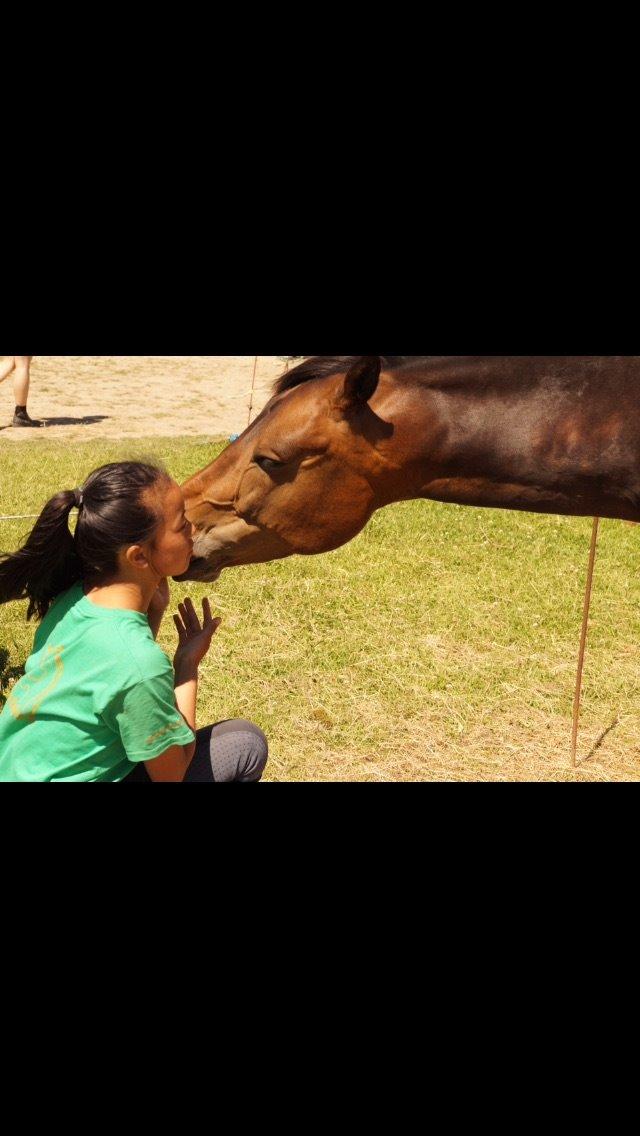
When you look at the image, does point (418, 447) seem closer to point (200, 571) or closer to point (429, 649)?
point (200, 571)

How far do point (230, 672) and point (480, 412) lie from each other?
2.44m

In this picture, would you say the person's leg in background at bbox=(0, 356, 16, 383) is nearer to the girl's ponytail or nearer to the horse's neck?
the horse's neck

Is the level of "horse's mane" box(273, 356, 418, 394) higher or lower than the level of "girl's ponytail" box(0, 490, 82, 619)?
higher

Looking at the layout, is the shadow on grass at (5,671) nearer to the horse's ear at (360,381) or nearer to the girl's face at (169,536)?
the horse's ear at (360,381)

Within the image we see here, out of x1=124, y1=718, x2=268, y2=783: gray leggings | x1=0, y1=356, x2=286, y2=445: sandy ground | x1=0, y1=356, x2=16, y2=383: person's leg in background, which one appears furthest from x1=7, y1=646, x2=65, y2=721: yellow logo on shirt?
x1=0, y1=356, x2=16, y2=383: person's leg in background

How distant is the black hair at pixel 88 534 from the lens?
207cm

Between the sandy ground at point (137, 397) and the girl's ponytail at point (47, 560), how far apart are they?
726cm

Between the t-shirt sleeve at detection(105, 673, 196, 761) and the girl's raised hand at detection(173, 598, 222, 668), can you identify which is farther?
the girl's raised hand at detection(173, 598, 222, 668)

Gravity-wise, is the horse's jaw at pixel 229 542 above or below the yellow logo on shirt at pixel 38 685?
above

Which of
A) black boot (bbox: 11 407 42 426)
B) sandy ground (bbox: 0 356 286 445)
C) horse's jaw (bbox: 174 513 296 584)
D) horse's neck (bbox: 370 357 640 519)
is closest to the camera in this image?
horse's neck (bbox: 370 357 640 519)

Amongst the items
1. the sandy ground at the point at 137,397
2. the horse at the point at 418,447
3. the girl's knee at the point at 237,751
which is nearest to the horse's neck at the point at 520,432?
the horse at the point at 418,447

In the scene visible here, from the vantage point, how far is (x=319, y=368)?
11.0ft

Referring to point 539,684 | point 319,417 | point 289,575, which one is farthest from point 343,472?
point 289,575

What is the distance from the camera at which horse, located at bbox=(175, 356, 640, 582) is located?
311 centimetres
